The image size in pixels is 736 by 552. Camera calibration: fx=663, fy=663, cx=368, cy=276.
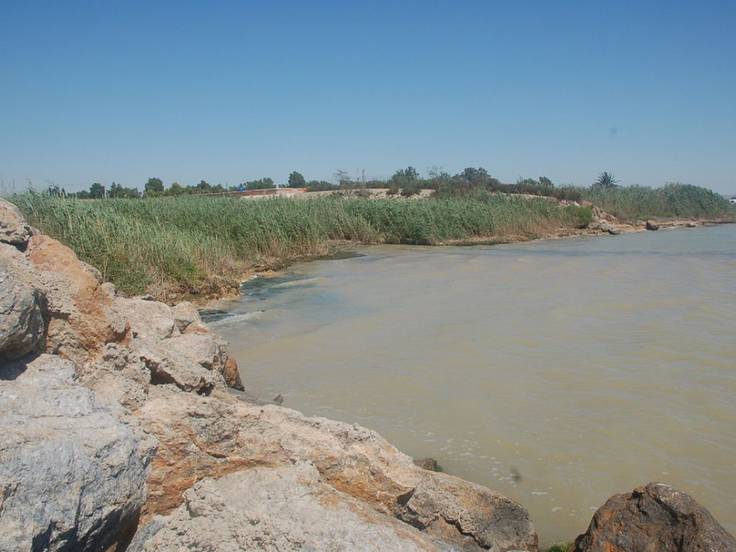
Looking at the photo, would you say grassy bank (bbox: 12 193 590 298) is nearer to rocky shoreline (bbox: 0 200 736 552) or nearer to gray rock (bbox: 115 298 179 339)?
gray rock (bbox: 115 298 179 339)

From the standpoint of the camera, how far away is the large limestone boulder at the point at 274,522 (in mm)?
2252

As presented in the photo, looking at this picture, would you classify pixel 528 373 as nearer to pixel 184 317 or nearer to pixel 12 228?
pixel 184 317

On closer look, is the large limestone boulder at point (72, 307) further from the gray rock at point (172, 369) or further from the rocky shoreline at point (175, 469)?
the gray rock at point (172, 369)

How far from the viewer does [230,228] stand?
16547 mm

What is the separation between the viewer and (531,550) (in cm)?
340

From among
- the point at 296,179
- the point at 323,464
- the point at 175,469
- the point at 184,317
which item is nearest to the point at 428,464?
the point at 323,464

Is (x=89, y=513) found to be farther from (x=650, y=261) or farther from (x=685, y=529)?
(x=650, y=261)

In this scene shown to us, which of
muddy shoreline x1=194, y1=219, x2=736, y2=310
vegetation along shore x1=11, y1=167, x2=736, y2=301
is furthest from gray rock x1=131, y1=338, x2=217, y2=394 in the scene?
muddy shoreline x1=194, y1=219, x2=736, y2=310

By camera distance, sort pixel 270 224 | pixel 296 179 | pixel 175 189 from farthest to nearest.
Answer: pixel 296 179 < pixel 175 189 < pixel 270 224

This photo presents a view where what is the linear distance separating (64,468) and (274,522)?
71 cm

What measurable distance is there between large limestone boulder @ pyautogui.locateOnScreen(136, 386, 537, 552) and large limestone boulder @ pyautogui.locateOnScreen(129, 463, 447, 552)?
0.72 ft

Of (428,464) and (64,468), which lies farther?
(428,464)

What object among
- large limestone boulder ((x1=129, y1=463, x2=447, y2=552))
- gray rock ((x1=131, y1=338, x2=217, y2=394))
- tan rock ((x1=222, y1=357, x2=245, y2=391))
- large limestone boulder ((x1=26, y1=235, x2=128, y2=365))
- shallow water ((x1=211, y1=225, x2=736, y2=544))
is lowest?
shallow water ((x1=211, y1=225, x2=736, y2=544))

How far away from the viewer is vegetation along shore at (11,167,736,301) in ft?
33.7
